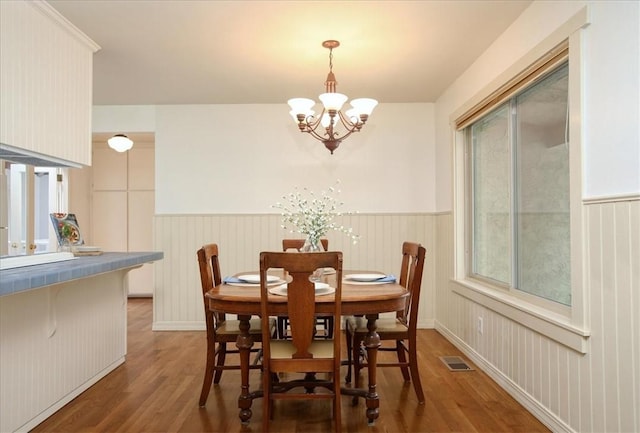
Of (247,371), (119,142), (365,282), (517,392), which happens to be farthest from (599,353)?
(119,142)

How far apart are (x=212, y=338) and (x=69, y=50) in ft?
7.04

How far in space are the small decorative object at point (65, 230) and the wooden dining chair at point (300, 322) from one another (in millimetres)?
1815

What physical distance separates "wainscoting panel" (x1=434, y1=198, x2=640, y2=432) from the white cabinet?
5.56 m

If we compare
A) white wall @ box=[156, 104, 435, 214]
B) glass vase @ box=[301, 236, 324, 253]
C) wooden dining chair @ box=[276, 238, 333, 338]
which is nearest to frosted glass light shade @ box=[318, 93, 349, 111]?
glass vase @ box=[301, 236, 324, 253]

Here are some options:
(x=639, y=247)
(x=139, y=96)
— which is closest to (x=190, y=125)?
(x=139, y=96)

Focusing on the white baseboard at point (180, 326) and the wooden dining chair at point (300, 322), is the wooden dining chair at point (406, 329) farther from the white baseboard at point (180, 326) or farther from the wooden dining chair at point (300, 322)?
the white baseboard at point (180, 326)

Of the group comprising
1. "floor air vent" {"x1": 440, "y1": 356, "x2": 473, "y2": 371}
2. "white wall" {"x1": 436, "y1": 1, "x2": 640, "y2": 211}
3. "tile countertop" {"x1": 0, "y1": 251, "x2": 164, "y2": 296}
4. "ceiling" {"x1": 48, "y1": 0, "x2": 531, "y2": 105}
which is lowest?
"floor air vent" {"x1": 440, "y1": 356, "x2": 473, "y2": 371}

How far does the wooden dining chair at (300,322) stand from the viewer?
2086mm

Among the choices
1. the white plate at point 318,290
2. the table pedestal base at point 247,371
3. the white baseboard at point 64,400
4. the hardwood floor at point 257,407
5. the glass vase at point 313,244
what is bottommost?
the hardwood floor at point 257,407

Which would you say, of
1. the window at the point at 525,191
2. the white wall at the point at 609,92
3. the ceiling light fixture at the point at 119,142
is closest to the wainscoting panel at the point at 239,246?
the window at the point at 525,191

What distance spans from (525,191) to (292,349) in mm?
1832

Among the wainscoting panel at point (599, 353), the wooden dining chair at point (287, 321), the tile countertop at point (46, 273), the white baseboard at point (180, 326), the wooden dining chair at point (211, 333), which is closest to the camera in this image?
the wainscoting panel at point (599, 353)

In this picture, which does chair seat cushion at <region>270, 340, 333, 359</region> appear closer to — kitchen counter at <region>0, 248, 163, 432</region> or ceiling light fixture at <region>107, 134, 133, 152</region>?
kitchen counter at <region>0, 248, 163, 432</region>

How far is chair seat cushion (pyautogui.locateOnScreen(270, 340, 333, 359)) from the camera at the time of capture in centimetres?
225
